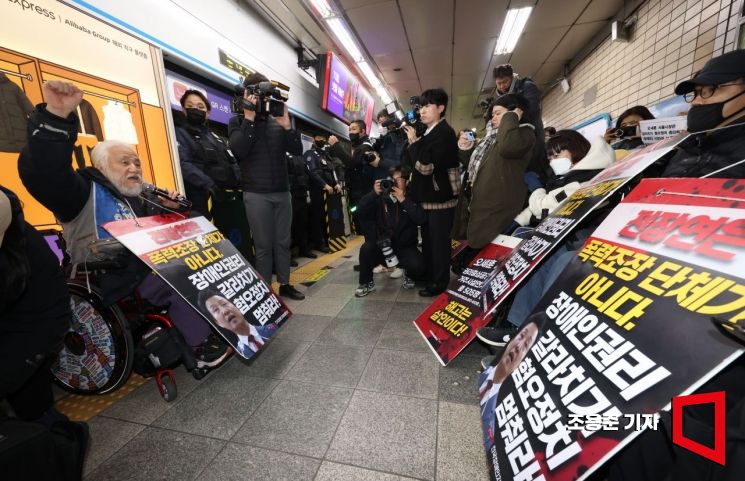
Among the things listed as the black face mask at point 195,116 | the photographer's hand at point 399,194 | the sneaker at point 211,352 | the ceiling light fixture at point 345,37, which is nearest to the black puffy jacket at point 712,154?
the photographer's hand at point 399,194

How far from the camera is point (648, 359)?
1.98 feet

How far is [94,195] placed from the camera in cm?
147

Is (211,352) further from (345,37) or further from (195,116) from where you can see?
(345,37)

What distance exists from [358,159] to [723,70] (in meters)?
2.94

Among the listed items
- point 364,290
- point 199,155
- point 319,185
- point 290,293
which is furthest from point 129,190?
point 319,185

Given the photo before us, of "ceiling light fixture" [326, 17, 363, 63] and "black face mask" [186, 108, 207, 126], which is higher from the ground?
"ceiling light fixture" [326, 17, 363, 63]

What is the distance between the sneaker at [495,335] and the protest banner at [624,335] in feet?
1.60

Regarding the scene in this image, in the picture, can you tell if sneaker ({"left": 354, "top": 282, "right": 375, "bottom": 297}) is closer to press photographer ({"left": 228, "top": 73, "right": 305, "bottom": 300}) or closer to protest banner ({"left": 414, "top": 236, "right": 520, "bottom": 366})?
press photographer ({"left": 228, "top": 73, "right": 305, "bottom": 300})

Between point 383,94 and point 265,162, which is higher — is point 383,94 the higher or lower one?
the higher one

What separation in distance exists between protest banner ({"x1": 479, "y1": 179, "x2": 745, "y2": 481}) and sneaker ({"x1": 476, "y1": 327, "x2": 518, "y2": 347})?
1.60ft

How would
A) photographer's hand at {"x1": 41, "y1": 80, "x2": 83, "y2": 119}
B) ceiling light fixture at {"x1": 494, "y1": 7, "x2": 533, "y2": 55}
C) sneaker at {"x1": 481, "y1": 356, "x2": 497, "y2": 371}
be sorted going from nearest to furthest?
1. photographer's hand at {"x1": 41, "y1": 80, "x2": 83, "y2": 119}
2. sneaker at {"x1": 481, "y1": 356, "x2": 497, "y2": 371}
3. ceiling light fixture at {"x1": 494, "y1": 7, "x2": 533, "y2": 55}

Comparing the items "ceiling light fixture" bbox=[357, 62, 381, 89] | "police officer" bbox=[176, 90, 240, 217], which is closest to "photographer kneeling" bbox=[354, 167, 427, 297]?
"police officer" bbox=[176, 90, 240, 217]

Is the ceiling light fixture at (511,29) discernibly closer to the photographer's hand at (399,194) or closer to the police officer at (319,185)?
the police officer at (319,185)

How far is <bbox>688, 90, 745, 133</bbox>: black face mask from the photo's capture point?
123 centimetres
